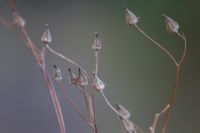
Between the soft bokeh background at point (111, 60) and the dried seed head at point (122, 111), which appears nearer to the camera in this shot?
the dried seed head at point (122, 111)

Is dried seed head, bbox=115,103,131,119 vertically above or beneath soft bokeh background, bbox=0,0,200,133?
above

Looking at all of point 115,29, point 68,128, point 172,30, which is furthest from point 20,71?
point 172,30

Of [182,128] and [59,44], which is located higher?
[59,44]

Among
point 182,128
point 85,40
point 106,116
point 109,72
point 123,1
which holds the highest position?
point 123,1

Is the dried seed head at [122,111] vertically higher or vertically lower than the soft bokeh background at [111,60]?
higher

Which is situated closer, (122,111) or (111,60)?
(122,111)

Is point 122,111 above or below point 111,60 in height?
above

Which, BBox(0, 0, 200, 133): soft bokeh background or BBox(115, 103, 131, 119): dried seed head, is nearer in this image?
BBox(115, 103, 131, 119): dried seed head

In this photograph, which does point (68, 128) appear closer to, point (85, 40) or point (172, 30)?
point (85, 40)
